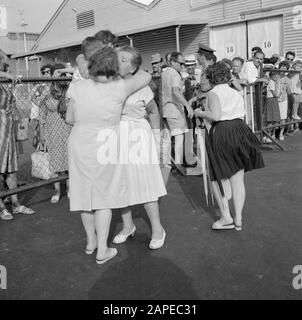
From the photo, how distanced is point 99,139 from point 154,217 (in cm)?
95

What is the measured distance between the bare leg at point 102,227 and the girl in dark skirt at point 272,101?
6.79 metres

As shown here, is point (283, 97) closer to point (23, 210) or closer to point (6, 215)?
point (23, 210)

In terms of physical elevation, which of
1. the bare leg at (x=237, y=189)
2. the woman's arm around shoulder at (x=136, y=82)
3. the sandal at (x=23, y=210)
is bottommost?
the sandal at (x=23, y=210)

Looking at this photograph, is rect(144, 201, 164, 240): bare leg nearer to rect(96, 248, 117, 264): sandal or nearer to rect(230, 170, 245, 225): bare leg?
rect(96, 248, 117, 264): sandal

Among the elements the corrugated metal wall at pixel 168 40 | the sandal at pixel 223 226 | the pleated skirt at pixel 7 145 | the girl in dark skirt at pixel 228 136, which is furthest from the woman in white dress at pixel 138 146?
the corrugated metal wall at pixel 168 40

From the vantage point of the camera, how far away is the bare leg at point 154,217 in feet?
12.8

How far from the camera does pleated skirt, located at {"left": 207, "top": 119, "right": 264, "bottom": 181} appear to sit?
4.25 m

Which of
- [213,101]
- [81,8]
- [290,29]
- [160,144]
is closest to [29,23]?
[81,8]

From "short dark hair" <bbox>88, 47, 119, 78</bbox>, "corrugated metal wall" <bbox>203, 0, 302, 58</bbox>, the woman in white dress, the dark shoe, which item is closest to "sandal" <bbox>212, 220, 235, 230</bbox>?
the woman in white dress

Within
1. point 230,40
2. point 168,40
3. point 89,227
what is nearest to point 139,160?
point 89,227

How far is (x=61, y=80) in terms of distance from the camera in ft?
18.0

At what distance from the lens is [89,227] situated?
385 cm

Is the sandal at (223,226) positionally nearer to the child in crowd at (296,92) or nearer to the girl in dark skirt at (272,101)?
the girl in dark skirt at (272,101)
